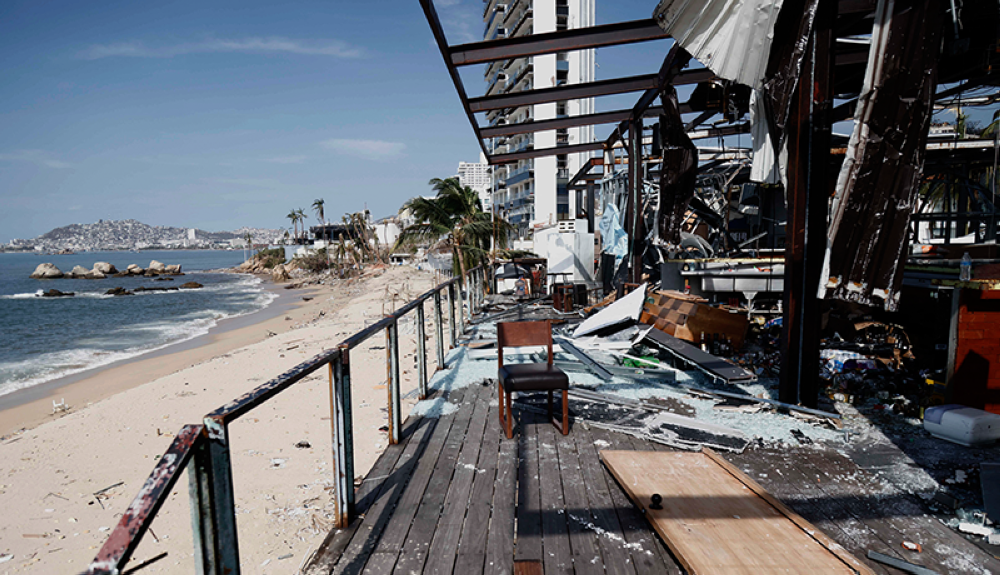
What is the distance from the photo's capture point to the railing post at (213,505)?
5.35 ft

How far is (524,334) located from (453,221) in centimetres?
1412

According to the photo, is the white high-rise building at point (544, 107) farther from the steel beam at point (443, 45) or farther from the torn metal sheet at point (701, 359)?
the torn metal sheet at point (701, 359)

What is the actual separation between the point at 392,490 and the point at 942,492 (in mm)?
3390

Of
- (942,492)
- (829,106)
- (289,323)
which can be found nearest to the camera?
(942,492)

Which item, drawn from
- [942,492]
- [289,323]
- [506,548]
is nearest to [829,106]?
[942,492]

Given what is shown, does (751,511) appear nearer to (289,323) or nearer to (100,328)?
(289,323)

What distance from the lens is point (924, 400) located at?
4676 mm

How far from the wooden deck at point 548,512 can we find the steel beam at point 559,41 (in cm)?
400

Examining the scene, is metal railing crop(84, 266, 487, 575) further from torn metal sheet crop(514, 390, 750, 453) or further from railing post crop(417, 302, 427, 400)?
torn metal sheet crop(514, 390, 750, 453)

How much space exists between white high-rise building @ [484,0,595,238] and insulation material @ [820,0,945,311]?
35.7 m

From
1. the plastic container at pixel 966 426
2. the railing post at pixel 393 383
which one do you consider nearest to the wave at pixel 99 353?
the railing post at pixel 393 383

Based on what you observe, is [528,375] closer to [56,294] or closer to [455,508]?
[455,508]

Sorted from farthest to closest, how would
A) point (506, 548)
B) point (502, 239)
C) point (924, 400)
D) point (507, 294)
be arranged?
point (502, 239) → point (507, 294) → point (924, 400) → point (506, 548)

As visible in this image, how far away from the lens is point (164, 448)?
7.93 m
